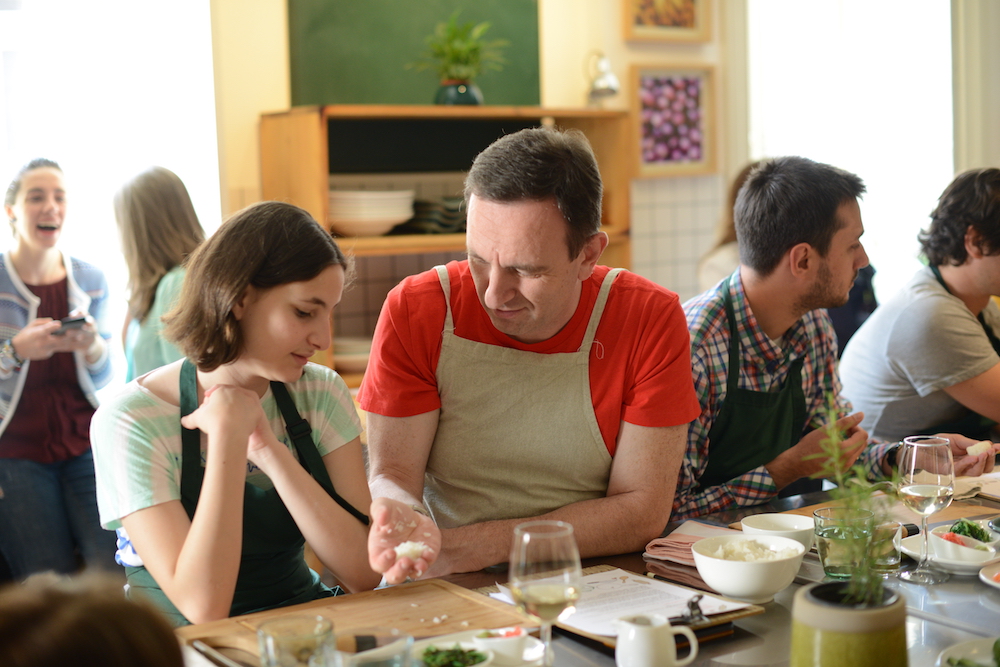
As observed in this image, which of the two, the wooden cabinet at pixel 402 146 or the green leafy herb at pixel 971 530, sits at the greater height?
the wooden cabinet at pixel 402 146

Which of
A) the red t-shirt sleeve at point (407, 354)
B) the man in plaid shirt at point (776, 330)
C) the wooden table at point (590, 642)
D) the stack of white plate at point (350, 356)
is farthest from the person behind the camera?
the stack of white plate at point (350, 356)

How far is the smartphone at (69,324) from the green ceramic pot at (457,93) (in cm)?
152

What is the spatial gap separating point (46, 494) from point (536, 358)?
1841mm

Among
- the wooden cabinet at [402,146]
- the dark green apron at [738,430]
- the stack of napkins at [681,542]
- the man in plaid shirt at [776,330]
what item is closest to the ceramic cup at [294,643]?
the stack of napkins at [681,542]

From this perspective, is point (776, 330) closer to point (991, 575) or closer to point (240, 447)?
point (991, 575)

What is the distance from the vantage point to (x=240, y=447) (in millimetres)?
1506

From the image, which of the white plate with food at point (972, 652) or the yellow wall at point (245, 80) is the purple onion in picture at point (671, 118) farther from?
the white plate with food at point (972, 652)

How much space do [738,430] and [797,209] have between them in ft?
1.68

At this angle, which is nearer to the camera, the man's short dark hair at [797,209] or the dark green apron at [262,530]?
the dark green apron at [262,530]

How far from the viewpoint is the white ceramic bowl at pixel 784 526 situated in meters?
1.55

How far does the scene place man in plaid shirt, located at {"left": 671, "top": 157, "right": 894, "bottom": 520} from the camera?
2145mm

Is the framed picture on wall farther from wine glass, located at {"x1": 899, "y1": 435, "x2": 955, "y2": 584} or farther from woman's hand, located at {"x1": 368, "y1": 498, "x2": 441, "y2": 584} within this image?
woman's hand, located at {"x1": 368, "y1": 498, "x2": 441, "y2": 584}

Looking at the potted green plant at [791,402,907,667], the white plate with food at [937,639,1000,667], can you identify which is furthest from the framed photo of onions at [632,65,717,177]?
the potted green plant at [791,402,907,667]

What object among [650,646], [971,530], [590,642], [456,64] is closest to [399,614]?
[590,642]
